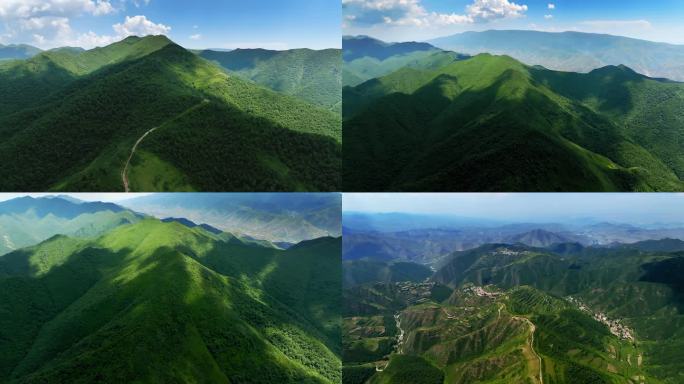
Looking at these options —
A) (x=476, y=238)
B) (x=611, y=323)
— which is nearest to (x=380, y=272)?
(x=476, y=238)

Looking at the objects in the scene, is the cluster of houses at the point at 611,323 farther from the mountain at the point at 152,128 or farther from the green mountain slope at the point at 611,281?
the mountain at the point at 152,128

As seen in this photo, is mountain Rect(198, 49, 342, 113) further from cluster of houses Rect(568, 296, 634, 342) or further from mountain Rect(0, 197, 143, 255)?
cluster of houses Rect(568, 296, 634, 342)

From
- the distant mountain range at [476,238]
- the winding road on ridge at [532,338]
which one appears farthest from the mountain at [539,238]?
the winding road on ridge at [532,338]

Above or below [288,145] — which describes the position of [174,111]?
above

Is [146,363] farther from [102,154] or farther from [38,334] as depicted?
[102,154]

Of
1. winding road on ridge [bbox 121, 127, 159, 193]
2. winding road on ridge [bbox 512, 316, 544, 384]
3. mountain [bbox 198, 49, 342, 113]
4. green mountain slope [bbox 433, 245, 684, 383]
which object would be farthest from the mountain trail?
winding road on ridge [bbox 512, 316, 544, 384]

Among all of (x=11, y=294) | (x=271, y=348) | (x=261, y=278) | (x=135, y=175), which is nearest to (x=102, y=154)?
(x=135, y=175)
